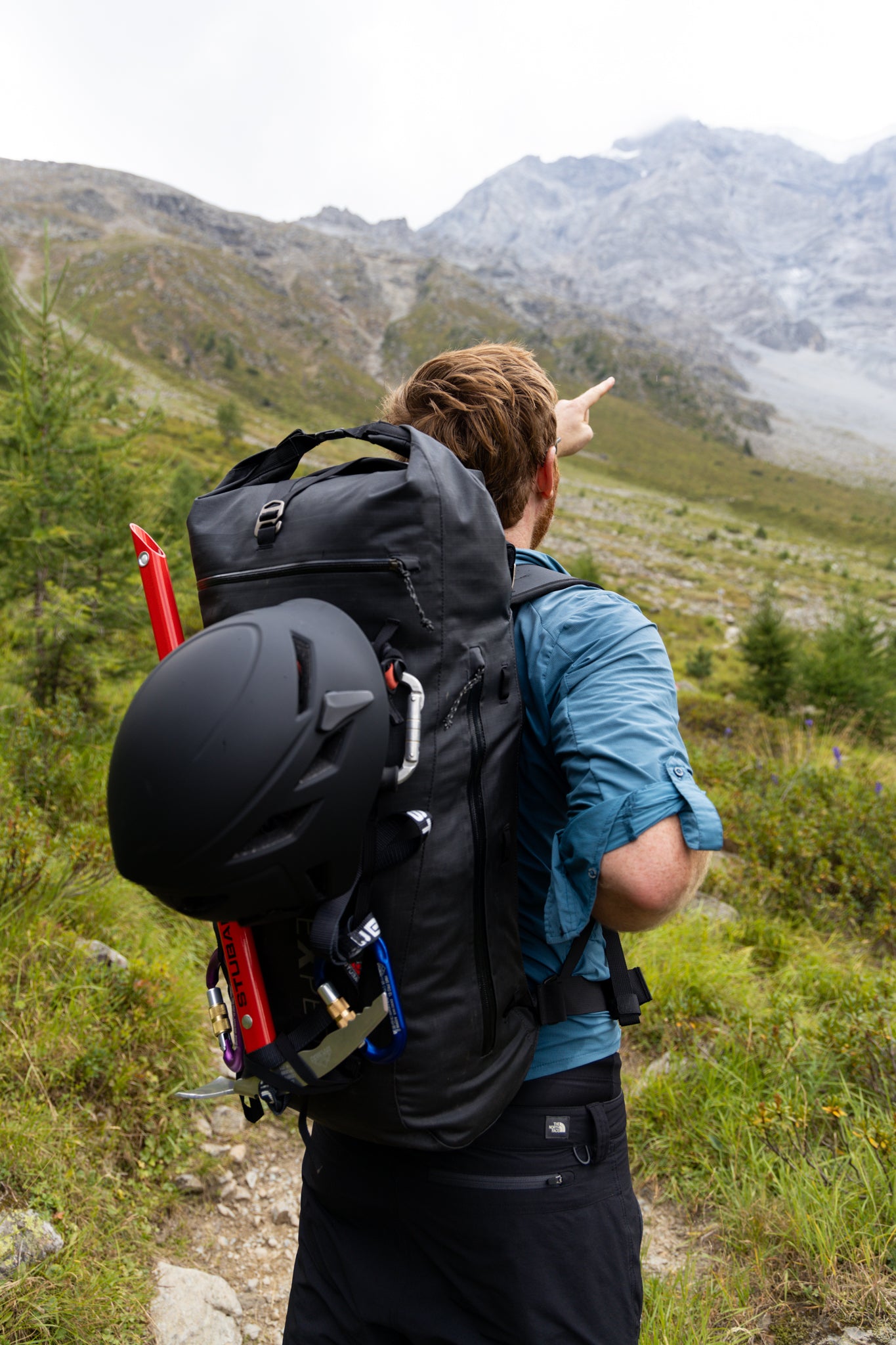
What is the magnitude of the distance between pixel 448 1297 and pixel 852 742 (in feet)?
32.1

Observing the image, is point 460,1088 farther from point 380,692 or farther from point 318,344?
point 318,344

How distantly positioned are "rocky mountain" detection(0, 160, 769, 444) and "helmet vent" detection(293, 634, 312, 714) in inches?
3698

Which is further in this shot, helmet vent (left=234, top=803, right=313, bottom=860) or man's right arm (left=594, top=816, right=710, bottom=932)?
man's right arm (left=594, top=816, right=710, bottom=932)

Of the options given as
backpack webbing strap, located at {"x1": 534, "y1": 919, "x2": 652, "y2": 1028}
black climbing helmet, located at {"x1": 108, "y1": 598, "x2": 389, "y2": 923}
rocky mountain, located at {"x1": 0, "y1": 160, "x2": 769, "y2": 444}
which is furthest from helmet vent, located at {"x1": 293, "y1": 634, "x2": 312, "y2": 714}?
rocky mountain, located at {"x1": 0, "y1": 160, "x2": 769, "y2": 444}

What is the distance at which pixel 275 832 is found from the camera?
1106 millimetres

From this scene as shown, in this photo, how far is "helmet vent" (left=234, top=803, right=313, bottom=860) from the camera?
1.08m

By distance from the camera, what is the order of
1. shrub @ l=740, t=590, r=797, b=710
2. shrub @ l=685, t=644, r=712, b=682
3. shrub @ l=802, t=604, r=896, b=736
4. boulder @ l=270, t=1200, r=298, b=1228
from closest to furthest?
boulder @ l=270, t=1200, r=298, b=1228 < shrub @ l=802, t=604, r=896, b=736 < shrub @ l=740, t=590, r=797, b=710 < shrub @ l=685, t=644, r=712, b=682

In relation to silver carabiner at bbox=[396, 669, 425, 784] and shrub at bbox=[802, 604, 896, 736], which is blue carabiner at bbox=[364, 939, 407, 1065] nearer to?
silver carabiner at bbox=[396, 669, 425, 784]

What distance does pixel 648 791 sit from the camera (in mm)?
1280

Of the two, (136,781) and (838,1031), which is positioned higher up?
(136,781)

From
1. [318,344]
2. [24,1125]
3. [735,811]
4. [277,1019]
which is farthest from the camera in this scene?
[318,344]

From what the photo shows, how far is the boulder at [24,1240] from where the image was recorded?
211cm

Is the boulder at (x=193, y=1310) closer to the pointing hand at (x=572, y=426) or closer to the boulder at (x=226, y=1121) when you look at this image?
the boulder at (x=226, y=1121)

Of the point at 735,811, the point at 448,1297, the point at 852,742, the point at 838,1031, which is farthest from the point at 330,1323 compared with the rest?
the point at 852,742
